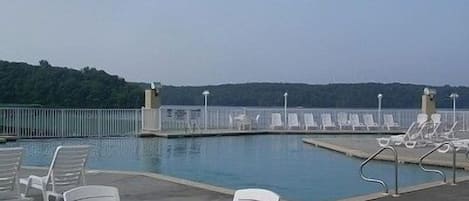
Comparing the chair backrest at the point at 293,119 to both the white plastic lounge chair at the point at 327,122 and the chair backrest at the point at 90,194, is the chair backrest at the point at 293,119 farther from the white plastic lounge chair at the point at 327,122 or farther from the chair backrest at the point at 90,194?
the chair backrest at the point at 90,194

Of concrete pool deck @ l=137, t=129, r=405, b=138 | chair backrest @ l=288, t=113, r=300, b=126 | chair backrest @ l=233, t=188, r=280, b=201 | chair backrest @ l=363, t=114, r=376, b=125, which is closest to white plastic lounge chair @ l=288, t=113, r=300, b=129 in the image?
chair backrest @ l=288, t=113, r=300, b=126

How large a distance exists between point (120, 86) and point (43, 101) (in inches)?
125

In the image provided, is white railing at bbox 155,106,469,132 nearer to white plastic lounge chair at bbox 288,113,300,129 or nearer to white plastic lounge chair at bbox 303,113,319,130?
white plastic lounge chair at bbox 303,113,319,130

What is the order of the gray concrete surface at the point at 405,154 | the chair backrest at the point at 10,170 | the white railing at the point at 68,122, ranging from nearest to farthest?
1. the chair backrest at the point at 10,170
2. the gray concrete surface at the point at 405,154
3. the white railing at the point at 68,122

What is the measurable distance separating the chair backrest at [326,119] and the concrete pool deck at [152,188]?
1585 centimetres

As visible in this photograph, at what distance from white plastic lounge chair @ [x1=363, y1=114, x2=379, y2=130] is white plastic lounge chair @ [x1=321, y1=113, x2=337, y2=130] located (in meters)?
1.16

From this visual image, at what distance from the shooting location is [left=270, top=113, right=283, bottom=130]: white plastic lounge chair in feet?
79.6

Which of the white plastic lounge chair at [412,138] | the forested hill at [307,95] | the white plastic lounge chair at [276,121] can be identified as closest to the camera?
the white plastic lounge chair at [412,138]

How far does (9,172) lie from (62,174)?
0.64 m

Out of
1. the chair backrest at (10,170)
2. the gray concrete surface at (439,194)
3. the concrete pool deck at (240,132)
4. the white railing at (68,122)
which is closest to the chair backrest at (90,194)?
the chair backrest at (10,170)

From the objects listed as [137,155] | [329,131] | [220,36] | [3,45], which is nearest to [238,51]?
[220,36]

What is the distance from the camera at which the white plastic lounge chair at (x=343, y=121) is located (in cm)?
2475

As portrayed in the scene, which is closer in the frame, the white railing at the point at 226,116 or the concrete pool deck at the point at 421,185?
the concrete pool deck at the point at 421,185

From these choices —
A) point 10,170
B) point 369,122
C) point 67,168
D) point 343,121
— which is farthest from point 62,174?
point 369,122
